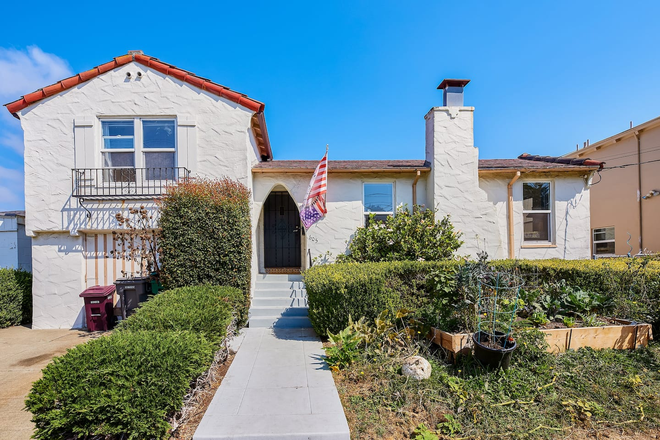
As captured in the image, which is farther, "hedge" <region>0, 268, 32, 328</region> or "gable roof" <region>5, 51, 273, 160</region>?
"hedge" <region>0, 268, 32, 328</region>

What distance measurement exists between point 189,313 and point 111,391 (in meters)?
1.56

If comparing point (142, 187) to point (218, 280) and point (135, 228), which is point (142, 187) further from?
point (218, 280)

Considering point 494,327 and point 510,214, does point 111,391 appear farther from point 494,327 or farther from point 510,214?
point 510,214

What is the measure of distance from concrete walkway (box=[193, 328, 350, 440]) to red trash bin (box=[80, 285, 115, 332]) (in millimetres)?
4079

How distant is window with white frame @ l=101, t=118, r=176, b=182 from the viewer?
7727 millimetres

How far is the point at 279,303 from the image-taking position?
23.7 feet

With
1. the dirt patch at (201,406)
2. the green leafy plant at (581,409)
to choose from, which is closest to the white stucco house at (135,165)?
the dirt patch at (201,406)

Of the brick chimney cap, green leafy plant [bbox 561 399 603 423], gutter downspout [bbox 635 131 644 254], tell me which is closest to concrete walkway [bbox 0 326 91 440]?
green leafy plant [bbox 561 399 603 423]

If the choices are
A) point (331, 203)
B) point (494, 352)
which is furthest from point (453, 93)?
point (494, 352)

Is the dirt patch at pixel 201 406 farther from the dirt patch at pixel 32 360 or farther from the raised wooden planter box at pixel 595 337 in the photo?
the dirt patch at pixel 32 360

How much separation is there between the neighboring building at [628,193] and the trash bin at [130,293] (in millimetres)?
14401

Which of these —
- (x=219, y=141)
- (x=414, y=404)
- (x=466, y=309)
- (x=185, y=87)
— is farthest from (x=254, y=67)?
(x=414, y=404)

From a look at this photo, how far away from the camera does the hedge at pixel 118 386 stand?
2719mm

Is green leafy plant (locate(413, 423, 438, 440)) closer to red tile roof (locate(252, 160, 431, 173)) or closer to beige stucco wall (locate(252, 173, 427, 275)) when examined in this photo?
beige stucco wall (locate(252, 173, 427, 275))
